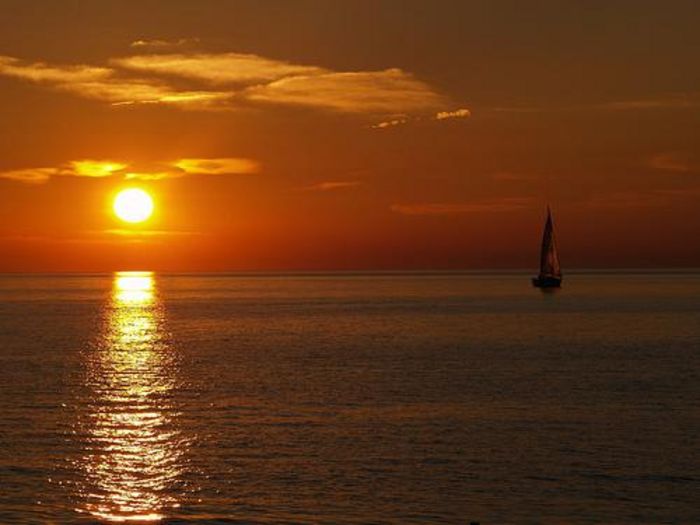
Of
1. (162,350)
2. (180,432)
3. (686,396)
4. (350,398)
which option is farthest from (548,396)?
(162,350)

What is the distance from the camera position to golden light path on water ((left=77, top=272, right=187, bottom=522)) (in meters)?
34.2

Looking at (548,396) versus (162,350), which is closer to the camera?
(548,396)

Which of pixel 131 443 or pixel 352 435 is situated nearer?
pixel 131 443

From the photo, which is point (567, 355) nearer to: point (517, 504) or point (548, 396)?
point (548, 396)

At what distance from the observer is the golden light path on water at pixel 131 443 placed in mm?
34219

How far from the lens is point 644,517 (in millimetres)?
32125

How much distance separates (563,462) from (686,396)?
2477cm

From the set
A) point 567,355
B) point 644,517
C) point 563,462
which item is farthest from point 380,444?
point 567,355

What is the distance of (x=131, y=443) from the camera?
1779 inches

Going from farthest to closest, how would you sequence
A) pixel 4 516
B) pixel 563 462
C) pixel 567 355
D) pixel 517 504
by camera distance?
pixel 567 355 → pixel 563 462 → pixel 517 504 → pixel 4 516

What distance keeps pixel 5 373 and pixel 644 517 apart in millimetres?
59425

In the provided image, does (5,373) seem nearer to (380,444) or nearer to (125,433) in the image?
(125,433)

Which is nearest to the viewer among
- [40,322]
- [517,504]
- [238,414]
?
[517,504]

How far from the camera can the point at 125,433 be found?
4822cm
